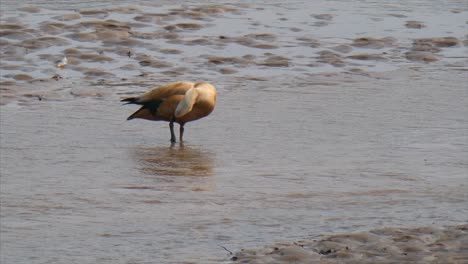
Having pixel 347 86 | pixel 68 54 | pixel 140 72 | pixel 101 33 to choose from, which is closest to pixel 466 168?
pixel 347 86

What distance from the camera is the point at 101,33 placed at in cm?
1752

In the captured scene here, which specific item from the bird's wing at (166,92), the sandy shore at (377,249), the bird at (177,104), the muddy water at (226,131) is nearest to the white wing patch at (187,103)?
the bird at (177,104)

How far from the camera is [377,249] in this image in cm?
Answer: 820

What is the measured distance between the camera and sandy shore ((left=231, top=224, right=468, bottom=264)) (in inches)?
314

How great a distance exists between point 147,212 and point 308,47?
26.1 ft

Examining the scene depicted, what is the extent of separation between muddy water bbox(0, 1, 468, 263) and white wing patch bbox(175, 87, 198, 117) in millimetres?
261

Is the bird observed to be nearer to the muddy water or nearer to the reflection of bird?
the muddy water

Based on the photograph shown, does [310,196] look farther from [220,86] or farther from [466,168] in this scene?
[220,86]

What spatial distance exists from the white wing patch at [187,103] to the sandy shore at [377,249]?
3644 mm

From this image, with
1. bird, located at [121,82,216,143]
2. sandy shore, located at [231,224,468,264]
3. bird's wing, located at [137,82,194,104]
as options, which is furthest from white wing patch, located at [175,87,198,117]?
sandy shore, located at [231,224,468,264]

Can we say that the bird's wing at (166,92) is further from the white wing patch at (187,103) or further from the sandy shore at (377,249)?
the sandy shore at (377,249)

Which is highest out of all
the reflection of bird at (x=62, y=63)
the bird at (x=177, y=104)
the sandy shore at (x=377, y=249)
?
the sandy shore at (x=377, y=249)

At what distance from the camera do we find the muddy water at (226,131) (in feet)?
29.6

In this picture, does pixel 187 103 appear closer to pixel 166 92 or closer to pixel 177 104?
pixel 177 104
